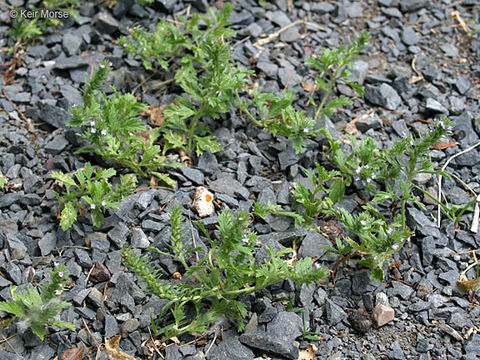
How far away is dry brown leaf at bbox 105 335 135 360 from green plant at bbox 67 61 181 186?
1140mm

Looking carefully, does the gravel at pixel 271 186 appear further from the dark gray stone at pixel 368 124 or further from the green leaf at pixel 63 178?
the green leaf at pixel 63 178

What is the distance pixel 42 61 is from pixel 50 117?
73 centimetres

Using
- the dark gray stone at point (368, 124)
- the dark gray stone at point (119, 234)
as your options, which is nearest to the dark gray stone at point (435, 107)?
the dark gray stone at point (368, 124)

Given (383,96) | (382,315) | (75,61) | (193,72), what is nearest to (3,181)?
(75,61)

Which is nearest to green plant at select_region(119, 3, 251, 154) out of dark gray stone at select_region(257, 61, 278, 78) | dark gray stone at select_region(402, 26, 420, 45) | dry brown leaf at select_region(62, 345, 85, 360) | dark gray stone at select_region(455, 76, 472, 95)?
dark gray stone at select_region(257, 61, 278, 78)

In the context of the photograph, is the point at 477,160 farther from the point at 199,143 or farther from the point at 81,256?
the point at 81,256

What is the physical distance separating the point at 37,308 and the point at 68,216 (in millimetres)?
660

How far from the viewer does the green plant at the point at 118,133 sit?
3.63 m

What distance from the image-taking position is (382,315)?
323 centimetres

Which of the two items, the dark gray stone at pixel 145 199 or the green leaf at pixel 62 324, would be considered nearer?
the green leaf at pixel 62 324

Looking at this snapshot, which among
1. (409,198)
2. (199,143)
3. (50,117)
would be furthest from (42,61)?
(409,198)

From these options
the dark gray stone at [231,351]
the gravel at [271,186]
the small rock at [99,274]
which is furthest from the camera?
the small rock at [99,274]

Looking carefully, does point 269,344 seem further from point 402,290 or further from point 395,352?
point 402,290

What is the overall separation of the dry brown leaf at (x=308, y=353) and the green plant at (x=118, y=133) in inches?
56.0
